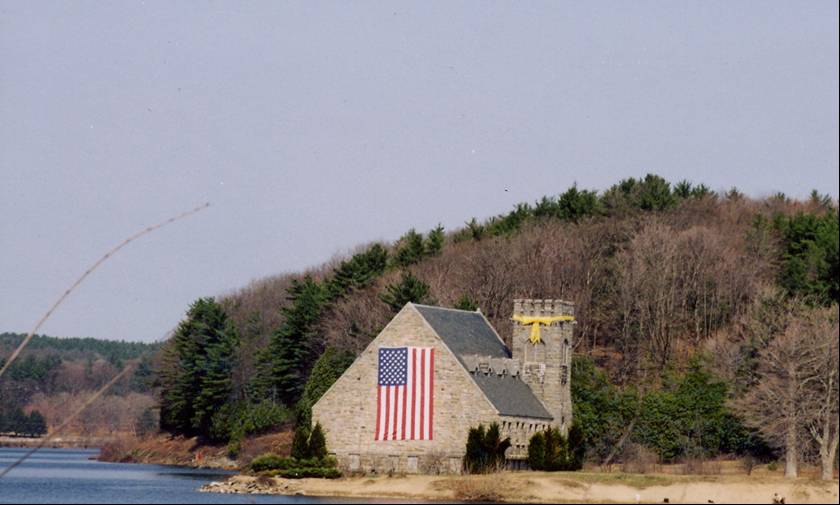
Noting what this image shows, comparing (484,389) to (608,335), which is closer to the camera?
(484,389)

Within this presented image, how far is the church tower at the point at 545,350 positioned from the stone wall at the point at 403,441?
5.62 m

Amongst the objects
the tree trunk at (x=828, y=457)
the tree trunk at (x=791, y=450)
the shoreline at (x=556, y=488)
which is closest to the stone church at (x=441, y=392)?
the shoreline at (x=556, y=488)

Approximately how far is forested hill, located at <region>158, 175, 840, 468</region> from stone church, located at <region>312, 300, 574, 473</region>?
11.8ft

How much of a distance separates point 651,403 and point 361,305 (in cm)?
2925

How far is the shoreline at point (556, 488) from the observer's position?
165 ft

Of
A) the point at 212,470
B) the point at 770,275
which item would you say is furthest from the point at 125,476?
the point at 770,275

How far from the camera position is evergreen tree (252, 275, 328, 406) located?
92562 millimetres

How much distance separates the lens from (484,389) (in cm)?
6181

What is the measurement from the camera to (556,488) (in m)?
54.2

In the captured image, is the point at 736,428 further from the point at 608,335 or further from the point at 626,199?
the point at 626,199

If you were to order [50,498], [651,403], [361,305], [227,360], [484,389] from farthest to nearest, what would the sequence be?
[227,360] → [361,305] → [651,403] → [484,389] → [50,498]

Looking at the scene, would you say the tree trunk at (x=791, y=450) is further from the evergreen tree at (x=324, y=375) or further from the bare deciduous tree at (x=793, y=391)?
the evergreen tree at (x=324, y=375)

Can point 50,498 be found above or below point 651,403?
below

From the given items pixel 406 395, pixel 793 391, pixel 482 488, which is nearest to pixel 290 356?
pixel 406 395
